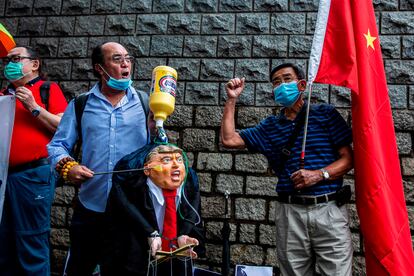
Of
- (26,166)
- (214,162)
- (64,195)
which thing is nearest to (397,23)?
(214,162)

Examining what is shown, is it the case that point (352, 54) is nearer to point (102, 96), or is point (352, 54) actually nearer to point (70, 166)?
point (102, 96)

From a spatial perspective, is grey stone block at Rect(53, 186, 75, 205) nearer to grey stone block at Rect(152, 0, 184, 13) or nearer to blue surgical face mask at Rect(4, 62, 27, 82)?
blue surgical face mask at Rect(4, 62, 27, 82)

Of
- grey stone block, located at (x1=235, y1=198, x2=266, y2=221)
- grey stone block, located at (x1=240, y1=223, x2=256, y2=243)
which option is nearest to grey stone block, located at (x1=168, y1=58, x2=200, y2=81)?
grey stone block, located at (x1=235, y1=198, x2=266, y2=221)

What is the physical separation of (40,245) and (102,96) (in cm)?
131

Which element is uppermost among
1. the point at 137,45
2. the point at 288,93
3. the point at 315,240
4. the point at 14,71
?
the point at 137,45

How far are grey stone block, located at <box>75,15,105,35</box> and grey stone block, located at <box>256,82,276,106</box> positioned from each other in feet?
6.31

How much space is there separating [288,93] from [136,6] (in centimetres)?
276

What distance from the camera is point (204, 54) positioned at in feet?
17.1

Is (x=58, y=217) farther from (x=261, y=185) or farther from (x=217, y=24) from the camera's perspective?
(x=217, y=24)

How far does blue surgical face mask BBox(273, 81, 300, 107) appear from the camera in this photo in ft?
11.1

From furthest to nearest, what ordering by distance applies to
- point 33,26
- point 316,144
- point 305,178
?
point 33,26 < point 316,144 < point 305,178

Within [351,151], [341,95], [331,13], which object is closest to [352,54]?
[331,13]

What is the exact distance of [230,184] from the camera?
4.88 metres

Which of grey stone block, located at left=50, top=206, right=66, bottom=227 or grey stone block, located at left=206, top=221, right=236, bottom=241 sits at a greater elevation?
grey stone block, located at left=50, top=206, right=66, bottom=227
